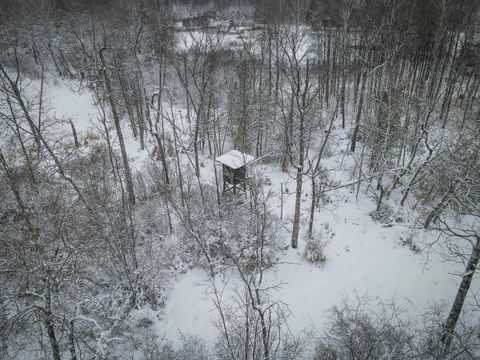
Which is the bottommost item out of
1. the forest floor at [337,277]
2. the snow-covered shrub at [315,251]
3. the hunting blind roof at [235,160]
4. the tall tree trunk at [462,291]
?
the forest floor at [337,277]

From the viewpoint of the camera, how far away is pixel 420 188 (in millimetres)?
15438

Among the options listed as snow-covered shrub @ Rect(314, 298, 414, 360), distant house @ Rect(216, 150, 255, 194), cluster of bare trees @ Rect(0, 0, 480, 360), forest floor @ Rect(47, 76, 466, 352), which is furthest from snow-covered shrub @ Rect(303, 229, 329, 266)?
distant house @ Rect(216, 150, 255, 194)

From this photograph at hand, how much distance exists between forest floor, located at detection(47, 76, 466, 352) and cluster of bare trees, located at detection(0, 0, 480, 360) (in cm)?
58

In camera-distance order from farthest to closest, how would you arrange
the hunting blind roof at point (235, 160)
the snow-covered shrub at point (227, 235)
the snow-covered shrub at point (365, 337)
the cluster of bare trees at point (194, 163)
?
1. the hunting blind roof at point (235, 160)
2. the snow-covered shrub at point (227, 235)
3. the cluster of bare trees at point (194, 163)
4. the snow-covered shrub at point (365, 337)

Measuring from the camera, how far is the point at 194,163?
18516 millimetres

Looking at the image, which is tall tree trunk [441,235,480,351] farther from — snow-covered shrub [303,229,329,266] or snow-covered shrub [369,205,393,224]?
snow-covered shrub [369,205,393,224]

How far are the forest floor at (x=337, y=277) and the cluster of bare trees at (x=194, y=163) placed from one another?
58 centimetres

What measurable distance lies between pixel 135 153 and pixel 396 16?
17.8 meters

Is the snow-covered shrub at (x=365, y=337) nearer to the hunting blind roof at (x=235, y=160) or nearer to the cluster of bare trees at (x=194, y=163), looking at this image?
the cluster of bare trees at (x=194, y=163)

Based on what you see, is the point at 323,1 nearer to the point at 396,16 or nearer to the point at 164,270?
the point at 396,16

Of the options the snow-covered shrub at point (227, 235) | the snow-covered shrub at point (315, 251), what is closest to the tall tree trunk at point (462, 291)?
the snow-covered shrub at point (315, 251)

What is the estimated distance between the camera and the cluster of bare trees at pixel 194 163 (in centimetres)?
842

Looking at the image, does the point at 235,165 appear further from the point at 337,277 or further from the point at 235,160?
the point at 337,277

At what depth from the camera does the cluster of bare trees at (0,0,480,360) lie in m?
8.42
